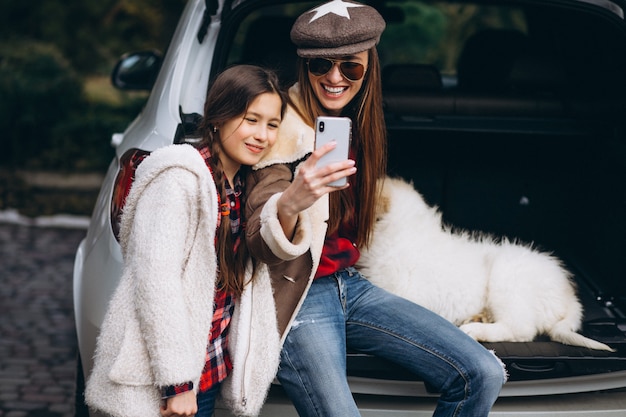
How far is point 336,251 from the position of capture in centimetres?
254

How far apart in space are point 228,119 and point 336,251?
0.55 meters

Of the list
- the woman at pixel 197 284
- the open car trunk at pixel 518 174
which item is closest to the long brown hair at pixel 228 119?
the woman at pixel 197 284

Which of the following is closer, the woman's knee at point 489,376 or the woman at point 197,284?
the woman at point 197,284

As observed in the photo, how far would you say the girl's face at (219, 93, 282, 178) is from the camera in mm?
2254

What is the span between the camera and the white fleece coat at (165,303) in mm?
2072

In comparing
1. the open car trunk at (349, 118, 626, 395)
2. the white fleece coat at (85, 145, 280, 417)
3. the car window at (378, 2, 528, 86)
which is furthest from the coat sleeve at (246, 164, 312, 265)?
the car window at (378, 2, 528, 86)

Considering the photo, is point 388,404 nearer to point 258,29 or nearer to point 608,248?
point 608,248

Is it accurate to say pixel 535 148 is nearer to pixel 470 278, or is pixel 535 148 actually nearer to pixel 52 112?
pixel 470 278

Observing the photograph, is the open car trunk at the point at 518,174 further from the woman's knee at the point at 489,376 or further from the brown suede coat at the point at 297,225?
the woman's knee at the point at 489,376

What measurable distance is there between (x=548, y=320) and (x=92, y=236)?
1.51 meters

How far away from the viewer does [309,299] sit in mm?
2438

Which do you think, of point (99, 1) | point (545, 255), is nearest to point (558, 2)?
point (545, 255)

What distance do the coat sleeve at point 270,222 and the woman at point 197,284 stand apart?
0.05 meters

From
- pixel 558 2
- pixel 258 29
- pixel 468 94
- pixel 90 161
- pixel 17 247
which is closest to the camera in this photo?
pixel 558 2
